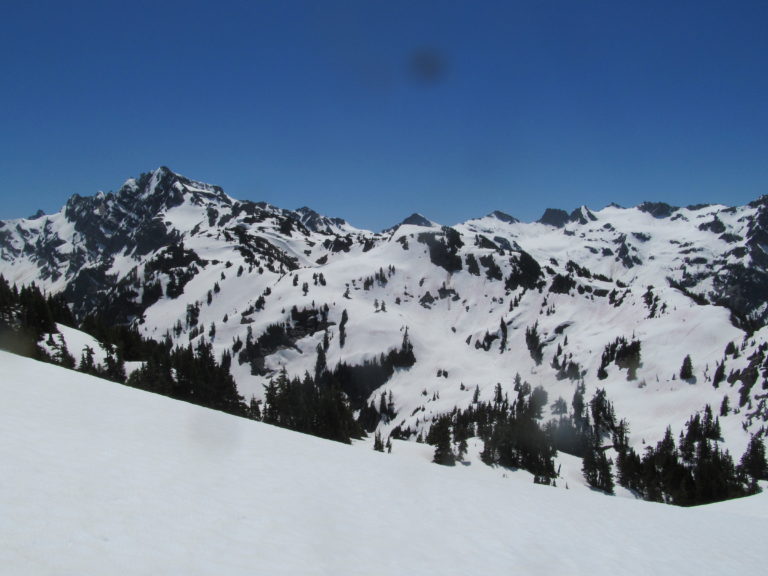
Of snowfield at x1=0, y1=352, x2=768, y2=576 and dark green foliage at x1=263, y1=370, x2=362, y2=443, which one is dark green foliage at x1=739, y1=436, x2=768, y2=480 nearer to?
dark green foliage at x1=263, y1=370, x2=362, y2=443

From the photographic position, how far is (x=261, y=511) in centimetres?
1563

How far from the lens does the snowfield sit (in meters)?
11.4

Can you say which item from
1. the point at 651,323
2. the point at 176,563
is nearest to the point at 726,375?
the point at 651,323

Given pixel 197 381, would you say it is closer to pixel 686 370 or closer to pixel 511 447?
pixel 511 447

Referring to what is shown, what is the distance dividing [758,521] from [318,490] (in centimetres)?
2641

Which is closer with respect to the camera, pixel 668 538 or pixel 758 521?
pixel 668 538

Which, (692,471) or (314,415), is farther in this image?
(314,415)

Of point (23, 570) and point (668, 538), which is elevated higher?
point (668, 538)

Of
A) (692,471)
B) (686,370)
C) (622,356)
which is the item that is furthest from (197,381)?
(622,356)

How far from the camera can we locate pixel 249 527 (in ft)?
46.3

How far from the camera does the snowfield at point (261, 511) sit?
11.4m

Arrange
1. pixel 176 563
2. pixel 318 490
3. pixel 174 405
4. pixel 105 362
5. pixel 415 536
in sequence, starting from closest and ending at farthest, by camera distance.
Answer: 1. pixel 176 563
2. pixel 415 536
3. pixel 318 490
4. pixel 174 405
5. pixel 105 362

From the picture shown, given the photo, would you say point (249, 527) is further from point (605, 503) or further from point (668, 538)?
point (605, 503)

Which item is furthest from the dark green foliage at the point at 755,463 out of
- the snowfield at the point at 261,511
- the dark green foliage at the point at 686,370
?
the snowfield at the point at 261,511
